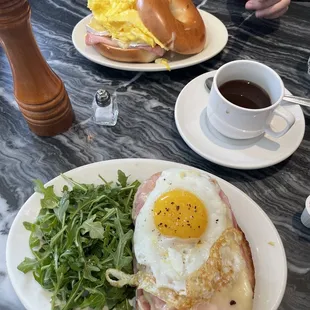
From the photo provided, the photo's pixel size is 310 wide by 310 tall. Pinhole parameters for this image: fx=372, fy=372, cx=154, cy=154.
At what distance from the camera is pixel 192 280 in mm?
854

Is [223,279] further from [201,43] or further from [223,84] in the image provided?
[201,43]

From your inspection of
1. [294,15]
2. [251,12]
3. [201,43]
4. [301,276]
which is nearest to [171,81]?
[201,43]

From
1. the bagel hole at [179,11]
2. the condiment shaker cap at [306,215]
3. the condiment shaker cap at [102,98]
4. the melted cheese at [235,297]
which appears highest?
the bagel hole at [179,11]

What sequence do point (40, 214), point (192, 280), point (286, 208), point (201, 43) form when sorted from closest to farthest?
point (192, 280)
point (40, 214)
point (286, 208)
point (201, 43)

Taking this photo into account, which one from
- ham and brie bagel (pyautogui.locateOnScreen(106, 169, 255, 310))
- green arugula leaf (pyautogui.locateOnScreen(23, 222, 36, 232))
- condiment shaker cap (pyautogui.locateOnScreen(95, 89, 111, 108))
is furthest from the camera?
condiment shaker cap (pyautogui.locateOnScreen(95, 89, 111, 108))

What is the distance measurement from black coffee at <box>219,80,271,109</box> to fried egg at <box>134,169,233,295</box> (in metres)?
0.34

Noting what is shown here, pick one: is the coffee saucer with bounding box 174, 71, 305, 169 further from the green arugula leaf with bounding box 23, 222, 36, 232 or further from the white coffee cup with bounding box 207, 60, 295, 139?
the green arugula leaf with bounding box 23, 222, 36, 232

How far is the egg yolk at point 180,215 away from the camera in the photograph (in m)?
0.91

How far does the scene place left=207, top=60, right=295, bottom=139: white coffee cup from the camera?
43.6 inches

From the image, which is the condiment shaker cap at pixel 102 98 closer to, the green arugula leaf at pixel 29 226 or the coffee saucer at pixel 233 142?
the coffee saucer at pixel 233 142

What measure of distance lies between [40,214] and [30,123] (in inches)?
14.3

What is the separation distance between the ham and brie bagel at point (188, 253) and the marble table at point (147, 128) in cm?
23


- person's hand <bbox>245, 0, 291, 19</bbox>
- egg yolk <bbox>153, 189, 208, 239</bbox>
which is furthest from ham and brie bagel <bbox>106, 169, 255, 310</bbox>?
person's hand <bbox>245, 0, 291, 19</bbox>

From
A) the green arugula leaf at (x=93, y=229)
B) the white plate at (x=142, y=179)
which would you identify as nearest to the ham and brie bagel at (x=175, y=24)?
the white plate at (x=142, y=179)
